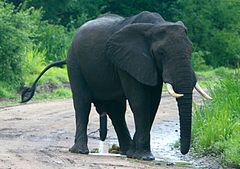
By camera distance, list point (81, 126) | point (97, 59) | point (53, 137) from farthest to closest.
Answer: point (53, 137) → point (81, 126) → point (97, 59)

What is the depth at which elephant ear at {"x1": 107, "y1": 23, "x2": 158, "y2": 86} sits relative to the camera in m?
12.8

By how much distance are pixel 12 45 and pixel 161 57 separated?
528 inches

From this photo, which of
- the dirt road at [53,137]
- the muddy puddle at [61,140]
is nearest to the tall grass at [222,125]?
the muddy puddle at [61,140]

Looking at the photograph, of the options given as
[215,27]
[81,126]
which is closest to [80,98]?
[81,126]

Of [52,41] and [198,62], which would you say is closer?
[52,41]

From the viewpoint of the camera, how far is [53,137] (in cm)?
1611

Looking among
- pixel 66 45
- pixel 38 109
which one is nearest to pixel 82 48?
pixel 38 109

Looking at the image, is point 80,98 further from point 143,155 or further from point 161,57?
point 161,57

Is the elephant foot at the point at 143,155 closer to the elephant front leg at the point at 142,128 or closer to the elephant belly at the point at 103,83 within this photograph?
the elephant front leg at the point at 142,128

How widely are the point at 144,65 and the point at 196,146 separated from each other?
2.26m

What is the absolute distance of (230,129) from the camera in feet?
46.5

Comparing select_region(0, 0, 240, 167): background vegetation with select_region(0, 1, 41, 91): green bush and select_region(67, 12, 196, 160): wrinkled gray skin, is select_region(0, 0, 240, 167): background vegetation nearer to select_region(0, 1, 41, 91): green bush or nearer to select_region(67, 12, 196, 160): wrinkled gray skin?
select_region(0, 1, 41, 91): green bush

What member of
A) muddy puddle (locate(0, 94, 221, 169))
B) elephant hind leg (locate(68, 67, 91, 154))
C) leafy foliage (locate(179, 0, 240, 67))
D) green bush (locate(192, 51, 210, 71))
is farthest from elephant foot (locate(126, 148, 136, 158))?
leafy foliage (locate(179, 0, 240, 67))

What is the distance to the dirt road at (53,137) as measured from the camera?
11391 mm
